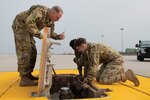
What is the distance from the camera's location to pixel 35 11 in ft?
16.2

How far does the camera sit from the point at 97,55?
5.29 metres

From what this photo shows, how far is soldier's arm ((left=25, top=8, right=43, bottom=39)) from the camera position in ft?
15.4

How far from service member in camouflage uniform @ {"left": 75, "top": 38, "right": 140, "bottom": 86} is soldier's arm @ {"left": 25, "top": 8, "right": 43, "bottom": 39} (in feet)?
2.10

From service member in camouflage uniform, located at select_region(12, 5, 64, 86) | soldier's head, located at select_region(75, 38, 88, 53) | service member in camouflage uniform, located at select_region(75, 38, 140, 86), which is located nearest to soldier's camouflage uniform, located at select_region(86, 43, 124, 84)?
service member in camouflage uniform, located at select_region(75, 38, 140, 86)

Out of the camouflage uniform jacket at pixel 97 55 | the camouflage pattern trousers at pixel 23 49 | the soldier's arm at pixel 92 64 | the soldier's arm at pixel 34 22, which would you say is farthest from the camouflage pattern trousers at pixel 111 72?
the soldier's arm at pixel 34 22

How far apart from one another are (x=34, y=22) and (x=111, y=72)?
1732 millimetres

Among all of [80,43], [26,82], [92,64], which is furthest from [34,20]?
[92,64]

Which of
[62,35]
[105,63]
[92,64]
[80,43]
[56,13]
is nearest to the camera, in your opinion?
[56,13]

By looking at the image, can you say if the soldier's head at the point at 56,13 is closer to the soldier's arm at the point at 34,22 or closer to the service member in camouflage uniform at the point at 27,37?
the service member in camouflage uniform at the point at 27,37

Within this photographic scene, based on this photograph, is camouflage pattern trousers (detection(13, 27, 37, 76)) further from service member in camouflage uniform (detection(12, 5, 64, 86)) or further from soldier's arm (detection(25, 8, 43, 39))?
soldier's arm (detection(25, 8, 43, 39))

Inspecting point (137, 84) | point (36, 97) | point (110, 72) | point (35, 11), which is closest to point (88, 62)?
point (110, 72)

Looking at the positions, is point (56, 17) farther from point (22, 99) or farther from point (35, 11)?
point (22, 99)

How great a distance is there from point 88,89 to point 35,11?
1.48m

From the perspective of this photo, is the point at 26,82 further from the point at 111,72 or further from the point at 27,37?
the point at 111,72
